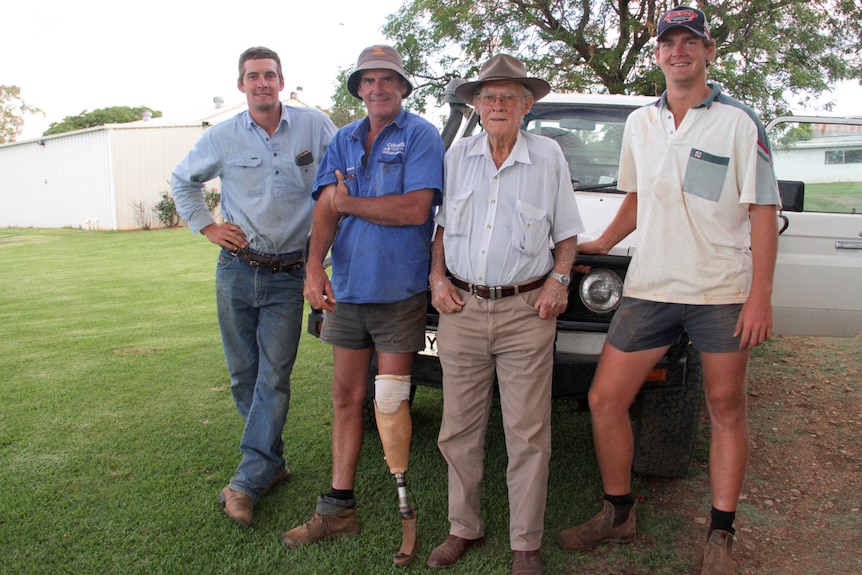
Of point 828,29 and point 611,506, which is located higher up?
point 828,29

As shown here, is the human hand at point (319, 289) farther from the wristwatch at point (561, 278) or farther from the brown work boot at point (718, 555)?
the brown work boot at point (718, 555)

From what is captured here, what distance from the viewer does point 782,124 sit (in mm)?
4551

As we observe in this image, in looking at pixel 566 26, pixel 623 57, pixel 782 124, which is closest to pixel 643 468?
pixel 782 124

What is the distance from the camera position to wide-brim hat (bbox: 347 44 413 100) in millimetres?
2902

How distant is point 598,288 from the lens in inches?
130

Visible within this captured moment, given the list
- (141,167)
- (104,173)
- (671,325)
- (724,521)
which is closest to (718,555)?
(724,521)

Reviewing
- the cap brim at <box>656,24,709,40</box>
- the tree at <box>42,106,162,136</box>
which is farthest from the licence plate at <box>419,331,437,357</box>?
the tree at <box>42,106,162,136</box>

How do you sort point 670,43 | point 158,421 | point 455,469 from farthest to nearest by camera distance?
point 158,421, point 455,469, point 670,43

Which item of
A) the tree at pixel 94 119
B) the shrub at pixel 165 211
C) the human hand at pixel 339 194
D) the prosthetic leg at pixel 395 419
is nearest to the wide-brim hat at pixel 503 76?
the human hand at pixel 339 194

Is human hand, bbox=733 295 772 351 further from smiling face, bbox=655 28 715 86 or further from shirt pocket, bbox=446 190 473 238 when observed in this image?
shirt pocket, bbox=446 190 473 238

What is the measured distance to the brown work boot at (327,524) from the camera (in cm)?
304

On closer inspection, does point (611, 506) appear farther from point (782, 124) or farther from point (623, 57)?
point (623, 57)

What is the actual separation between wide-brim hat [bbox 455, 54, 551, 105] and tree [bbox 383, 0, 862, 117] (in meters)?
8.37

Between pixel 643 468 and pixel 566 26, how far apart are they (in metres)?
11.9
